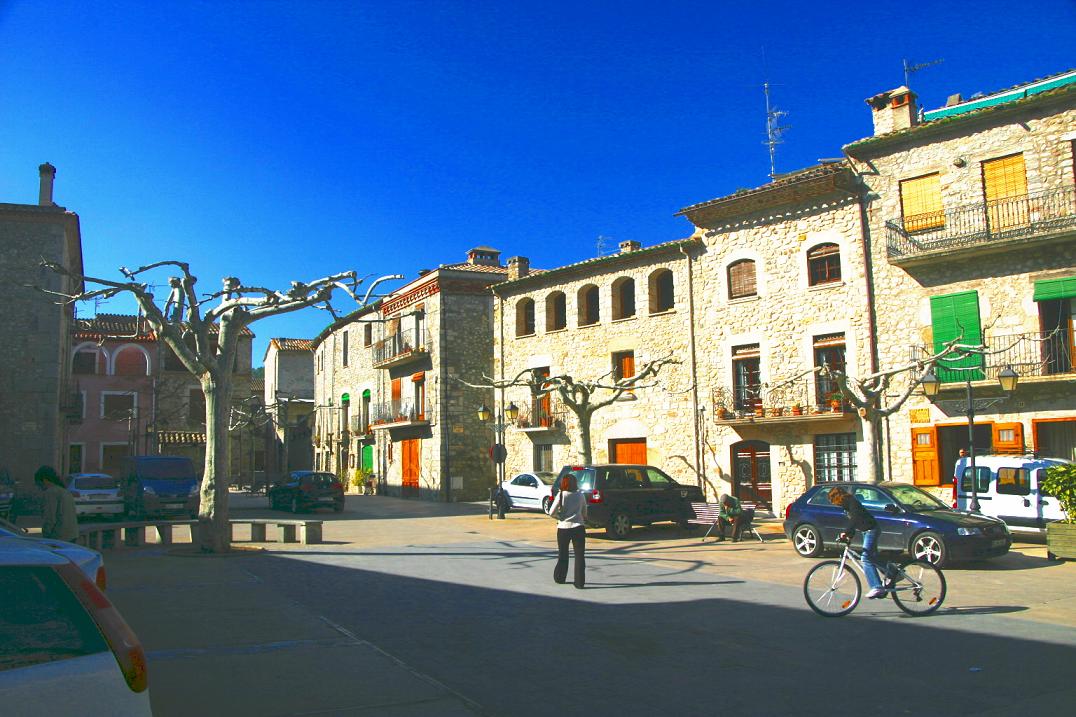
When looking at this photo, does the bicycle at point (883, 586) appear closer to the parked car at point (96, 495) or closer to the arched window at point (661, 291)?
the arched window at point (661, 291)

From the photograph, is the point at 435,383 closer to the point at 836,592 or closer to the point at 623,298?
the point at 623,298

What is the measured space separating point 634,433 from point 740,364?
447 cm

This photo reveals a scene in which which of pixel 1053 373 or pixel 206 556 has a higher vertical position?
pixel 1053 373

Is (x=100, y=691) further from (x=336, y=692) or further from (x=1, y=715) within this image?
(x=336, y=692)

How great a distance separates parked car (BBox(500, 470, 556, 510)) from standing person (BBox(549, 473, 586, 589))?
1240 centimetres

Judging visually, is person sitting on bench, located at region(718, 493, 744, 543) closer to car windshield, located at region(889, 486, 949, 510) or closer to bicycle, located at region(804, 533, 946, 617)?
car windshield, located at region(889, 486, 949, 510)

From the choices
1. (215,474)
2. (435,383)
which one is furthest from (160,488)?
(435,383)

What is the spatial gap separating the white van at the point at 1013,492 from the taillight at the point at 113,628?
17.1m

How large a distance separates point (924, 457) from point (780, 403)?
4.13 metres

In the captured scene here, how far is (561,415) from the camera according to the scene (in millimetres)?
29172

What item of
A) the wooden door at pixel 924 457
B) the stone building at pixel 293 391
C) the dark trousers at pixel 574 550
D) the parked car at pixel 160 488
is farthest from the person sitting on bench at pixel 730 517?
the stone building at pixel 293 391

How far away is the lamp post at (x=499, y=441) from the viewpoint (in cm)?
2434

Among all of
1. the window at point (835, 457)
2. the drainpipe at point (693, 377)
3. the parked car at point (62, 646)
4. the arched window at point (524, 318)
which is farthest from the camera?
the arched window at point (524, 318)

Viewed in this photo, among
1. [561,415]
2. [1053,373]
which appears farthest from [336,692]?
[561,415]
